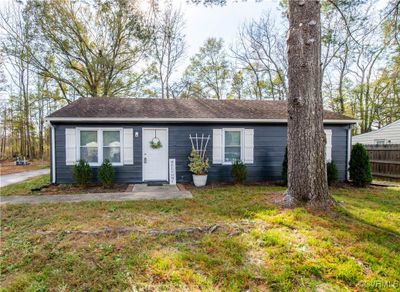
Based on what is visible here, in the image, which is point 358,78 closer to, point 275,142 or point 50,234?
point 275,142

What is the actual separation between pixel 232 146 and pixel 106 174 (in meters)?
4.32

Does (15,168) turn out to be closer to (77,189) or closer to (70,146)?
(70,146)

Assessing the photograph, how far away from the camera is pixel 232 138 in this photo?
25.5ft

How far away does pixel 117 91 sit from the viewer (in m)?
15.4

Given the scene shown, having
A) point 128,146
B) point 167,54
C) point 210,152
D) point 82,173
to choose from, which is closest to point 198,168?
point 210,152

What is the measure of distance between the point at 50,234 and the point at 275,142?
697 centimetres

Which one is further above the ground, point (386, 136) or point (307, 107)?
point (307, 107)

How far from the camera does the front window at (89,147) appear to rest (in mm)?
7199

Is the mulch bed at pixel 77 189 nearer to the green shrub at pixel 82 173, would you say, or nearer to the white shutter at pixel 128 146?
the green shrub at pixel 82 173

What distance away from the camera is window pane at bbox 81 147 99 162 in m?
7.20

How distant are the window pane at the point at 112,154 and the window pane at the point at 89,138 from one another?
420mm

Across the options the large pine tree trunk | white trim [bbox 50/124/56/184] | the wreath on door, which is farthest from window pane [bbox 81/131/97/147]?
the large pine tree trunk

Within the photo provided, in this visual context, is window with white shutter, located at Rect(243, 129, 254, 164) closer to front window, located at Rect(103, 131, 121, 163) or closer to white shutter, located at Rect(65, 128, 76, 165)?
front window, located at Rect(103, 131, 121, 163)

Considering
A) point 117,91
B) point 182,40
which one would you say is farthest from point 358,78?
point 117,91
